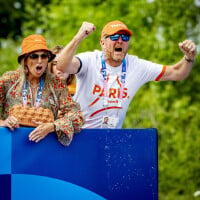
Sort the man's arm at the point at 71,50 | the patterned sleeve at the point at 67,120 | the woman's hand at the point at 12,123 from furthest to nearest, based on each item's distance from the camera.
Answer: the man's arm at the point at 71,50 → the patterned sleeve at the point at 67,120 → the woman's hand at the point at 12,123

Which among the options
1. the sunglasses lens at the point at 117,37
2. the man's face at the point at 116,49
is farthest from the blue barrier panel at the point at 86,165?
the sunglasses lens at the point at 117,37

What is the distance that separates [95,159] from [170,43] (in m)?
5.76

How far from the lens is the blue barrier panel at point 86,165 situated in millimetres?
4248

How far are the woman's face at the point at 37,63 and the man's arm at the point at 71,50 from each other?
252 millimetres

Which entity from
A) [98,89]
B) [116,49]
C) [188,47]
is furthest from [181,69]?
[98,89]

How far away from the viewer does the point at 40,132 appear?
4.25 meters

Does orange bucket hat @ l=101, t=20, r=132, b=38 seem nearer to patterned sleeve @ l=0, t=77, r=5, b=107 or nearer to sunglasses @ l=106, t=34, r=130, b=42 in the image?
sunglasses @ l=106, t=34, r=130, b=42

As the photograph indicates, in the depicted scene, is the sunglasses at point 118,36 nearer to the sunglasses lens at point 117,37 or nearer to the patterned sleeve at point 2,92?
the sunglasses lens at point 117,37

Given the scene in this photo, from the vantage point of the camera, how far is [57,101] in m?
4.69

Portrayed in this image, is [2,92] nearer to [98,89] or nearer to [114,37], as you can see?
[98,89]

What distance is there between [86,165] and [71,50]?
99 cm

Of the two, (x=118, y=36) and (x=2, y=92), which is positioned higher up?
(x=118, y=36)

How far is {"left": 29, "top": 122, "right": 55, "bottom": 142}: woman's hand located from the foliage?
474 centimetres

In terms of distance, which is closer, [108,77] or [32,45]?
[32,45]
